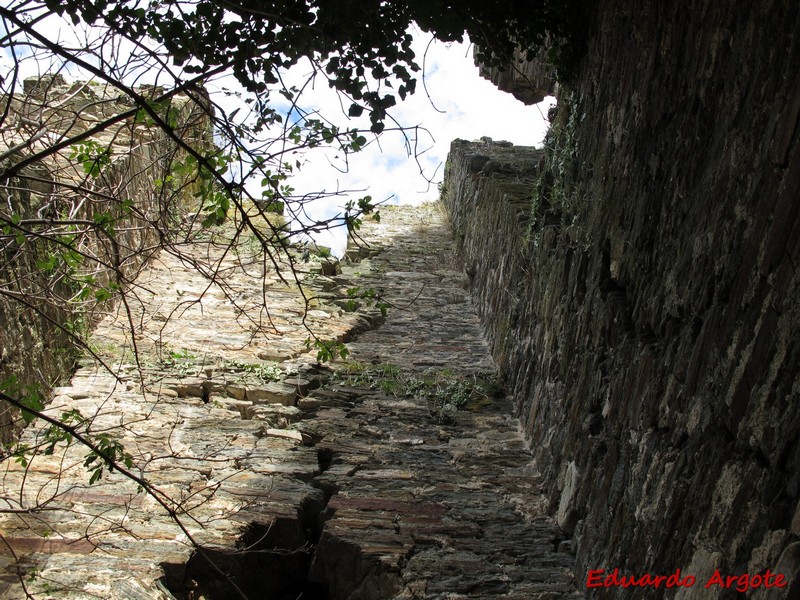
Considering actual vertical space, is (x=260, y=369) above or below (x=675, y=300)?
below

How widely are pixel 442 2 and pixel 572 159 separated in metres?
1.32

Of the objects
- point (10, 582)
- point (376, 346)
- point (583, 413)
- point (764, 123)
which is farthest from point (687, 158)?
point (376, 346)

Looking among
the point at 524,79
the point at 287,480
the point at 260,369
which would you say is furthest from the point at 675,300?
the point at 524,79

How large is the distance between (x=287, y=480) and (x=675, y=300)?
2501mm

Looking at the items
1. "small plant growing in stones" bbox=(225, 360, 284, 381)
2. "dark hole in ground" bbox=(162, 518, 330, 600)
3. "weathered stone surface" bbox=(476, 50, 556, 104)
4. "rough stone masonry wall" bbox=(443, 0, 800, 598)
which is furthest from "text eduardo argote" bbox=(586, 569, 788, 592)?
"weathered stone surface" bbox=(476, 50, 556, 104)

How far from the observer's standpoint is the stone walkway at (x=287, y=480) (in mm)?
3779

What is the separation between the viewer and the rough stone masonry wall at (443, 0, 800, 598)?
237 cm

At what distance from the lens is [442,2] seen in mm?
4461

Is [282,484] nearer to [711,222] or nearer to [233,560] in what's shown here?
[233,560]

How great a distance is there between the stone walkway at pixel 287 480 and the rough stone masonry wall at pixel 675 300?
1.42 feet

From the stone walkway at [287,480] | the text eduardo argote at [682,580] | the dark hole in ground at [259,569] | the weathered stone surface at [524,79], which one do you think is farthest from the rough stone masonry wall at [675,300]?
the weathered stone surface at [524,79]

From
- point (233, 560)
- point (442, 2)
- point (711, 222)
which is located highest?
point (442, 2)

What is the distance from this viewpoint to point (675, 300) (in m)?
3.15

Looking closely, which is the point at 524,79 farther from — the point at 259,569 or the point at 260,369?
the point at 259,569
